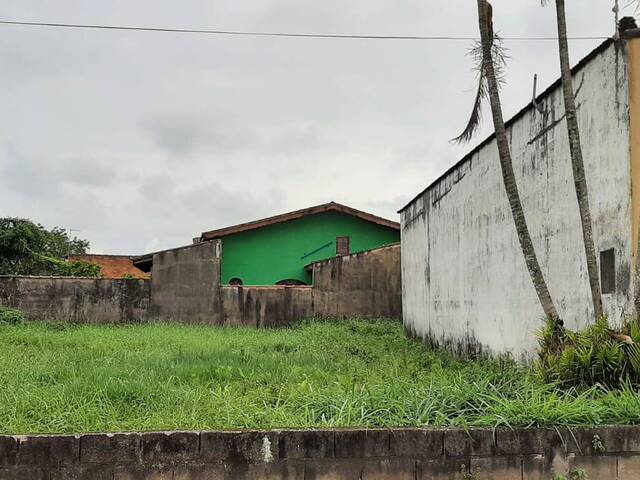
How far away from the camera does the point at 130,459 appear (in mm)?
3666

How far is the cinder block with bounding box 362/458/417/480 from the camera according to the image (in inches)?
146

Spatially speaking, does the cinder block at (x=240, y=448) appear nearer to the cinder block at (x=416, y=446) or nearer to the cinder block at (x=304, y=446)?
the cinder block at (x=304, y=446)

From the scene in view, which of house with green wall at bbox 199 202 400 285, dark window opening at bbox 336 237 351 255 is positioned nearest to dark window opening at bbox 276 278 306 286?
house with green wall at bbox 199 202 400 285

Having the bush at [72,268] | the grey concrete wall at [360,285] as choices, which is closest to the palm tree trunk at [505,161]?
the grey concrete wall at [360,285]

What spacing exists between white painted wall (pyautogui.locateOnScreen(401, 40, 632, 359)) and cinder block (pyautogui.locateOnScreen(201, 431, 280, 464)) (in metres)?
3.32

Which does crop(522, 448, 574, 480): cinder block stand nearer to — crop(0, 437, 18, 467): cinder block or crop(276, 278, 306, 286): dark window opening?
crop(0, 437, 18, 467): cinder block

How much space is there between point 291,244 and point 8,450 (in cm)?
1572

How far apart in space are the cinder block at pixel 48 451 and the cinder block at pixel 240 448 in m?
0.78

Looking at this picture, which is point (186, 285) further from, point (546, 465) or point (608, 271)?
point (546, 465)

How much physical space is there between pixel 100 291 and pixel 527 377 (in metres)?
12.4

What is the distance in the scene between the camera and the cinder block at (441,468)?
12.2ft

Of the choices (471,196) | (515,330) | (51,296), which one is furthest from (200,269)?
(515,330)

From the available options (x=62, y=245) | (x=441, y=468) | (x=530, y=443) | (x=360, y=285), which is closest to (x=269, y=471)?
(x=441, y=468)

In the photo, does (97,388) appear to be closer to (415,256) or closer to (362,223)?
(415,256)
